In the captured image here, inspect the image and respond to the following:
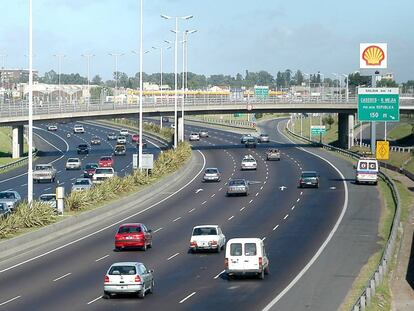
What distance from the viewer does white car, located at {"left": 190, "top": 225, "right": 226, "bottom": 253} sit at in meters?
45.2

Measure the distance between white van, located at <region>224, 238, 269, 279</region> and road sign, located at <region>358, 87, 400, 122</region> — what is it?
45737 mm

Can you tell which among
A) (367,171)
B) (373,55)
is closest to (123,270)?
(367,171)

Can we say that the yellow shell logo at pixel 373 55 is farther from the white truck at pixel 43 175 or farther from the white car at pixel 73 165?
the white car at pixel 73 165

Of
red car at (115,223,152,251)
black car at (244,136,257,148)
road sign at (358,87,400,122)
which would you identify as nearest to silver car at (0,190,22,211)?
red car at (115,223,152,251)

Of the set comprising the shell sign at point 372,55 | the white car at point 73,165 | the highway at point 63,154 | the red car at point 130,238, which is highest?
the shell sign at point 372,55

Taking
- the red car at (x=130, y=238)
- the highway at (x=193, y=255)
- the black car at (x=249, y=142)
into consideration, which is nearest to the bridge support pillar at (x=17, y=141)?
the black car at (x=249, y=142)

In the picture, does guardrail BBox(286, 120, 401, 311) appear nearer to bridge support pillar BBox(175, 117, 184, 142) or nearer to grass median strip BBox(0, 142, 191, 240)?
grass median strip BBox(0, 142, 191, 240)

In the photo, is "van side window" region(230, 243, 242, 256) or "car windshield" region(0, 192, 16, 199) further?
"car windshield" region(0, 192, 16, 199)

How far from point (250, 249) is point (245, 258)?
42 cm

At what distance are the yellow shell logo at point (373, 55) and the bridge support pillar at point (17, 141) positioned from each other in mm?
43219

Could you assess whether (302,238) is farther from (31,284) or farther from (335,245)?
(31,284)

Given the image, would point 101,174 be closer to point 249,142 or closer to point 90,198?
point 90,198

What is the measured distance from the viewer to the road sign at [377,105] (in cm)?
8169

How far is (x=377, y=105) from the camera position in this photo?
8200 cm
